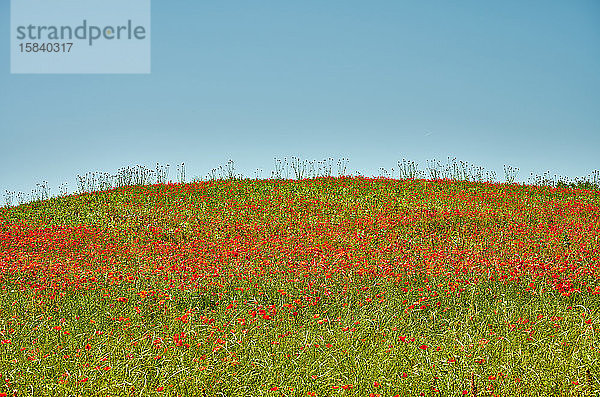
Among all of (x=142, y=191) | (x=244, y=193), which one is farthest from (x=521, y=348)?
(x=142, y=191)

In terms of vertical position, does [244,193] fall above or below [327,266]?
above

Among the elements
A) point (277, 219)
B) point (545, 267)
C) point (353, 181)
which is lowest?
point (545, 267)

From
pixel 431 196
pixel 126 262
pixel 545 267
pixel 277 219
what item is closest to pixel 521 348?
pixel 545 267

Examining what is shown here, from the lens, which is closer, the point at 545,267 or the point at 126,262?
the point at 545,267

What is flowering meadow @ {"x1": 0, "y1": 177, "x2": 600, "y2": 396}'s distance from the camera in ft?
19.2

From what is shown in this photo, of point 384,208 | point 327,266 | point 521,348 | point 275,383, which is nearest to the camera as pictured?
point 275,383

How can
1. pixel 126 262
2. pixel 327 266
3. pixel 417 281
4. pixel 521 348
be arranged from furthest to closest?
1. pixel 126 262
2. pixel 327 266
3. pixel 417 281
4. pixel 521 348

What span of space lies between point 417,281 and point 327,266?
1910 millimetres

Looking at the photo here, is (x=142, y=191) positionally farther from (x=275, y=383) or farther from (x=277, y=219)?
(x=275, y=383)

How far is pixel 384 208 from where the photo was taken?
17.0 metres

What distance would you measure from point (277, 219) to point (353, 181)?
21.8ft

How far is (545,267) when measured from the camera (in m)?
10.6

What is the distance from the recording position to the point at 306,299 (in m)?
8.98

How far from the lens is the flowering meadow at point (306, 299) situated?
19.2 ft
